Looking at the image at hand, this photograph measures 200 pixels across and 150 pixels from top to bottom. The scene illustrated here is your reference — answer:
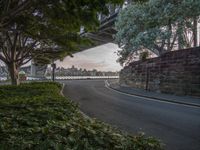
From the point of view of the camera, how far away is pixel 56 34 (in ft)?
37.9

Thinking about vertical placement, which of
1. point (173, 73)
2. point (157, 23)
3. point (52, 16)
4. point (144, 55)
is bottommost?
point (173, 73)

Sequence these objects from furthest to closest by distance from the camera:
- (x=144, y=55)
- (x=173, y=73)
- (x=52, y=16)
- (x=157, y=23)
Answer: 1. (x=144, y=55)
2. (x=157, y=23)
3. (x=173, y=73)
4. (x=52, y=16)

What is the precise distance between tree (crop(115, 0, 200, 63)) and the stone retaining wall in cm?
214

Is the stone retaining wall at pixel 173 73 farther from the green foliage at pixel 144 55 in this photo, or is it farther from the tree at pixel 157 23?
the tree at pixel 157 23

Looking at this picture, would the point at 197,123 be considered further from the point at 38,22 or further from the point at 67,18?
the point at 38,22

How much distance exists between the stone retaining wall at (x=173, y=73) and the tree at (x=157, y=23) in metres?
2.14

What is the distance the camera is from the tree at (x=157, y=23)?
2238 centimetres

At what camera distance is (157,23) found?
24.2 m

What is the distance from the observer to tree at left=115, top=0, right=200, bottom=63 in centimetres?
2238

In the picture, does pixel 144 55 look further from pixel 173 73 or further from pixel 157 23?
pixel 173 73

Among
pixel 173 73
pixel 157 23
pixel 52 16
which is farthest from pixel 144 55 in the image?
pixel 52 16

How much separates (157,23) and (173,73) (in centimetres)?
565

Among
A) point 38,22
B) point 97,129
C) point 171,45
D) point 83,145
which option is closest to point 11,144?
point 83,145

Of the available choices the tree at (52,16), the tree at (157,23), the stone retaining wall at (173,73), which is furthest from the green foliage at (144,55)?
the tree at (52,16)
